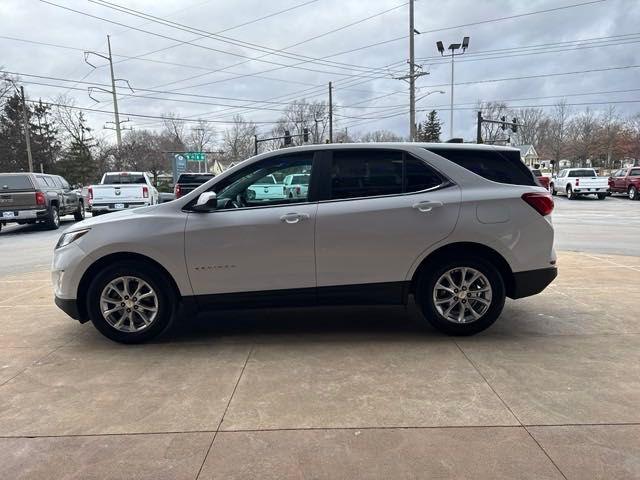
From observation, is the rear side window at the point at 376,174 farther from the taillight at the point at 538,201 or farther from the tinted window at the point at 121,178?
the tinted window at the point at 121,178

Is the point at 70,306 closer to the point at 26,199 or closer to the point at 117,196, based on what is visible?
the point at 117,196

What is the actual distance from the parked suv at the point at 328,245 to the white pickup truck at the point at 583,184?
95.3 feet

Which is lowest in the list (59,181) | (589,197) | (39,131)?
(589,197)

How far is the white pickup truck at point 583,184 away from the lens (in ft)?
97.5

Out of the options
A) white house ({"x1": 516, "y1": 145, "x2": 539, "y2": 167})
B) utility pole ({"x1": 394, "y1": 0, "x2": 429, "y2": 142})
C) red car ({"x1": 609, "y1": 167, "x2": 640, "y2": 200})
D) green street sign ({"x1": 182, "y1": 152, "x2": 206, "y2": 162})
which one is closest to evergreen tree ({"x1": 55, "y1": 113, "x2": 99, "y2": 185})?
green street sign ({"x1": 182, "y1": 152, "x2": 206, "y2": 162})

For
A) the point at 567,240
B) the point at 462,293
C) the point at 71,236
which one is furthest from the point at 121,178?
the point at 462,293

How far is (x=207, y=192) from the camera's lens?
4496mm

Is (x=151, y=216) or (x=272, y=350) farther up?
(x=151, y=216)

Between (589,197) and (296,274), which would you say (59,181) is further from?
(589,197)

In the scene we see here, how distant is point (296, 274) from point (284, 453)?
189 cm

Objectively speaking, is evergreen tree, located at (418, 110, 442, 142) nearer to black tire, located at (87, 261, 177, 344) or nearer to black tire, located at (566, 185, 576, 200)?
black tire, located at (566, 185, 576, 200)

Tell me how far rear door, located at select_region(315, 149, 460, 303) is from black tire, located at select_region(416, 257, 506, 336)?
217mm

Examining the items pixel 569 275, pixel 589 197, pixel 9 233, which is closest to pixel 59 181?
pixel 9 233

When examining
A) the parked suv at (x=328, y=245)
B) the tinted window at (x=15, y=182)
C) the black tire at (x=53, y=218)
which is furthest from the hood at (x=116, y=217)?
the black tire at (x=53, y=218)
